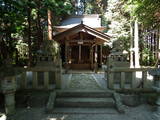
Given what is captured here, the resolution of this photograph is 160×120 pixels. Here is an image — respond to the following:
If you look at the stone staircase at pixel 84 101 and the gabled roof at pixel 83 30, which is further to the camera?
the gabled roof at pixel 83 30

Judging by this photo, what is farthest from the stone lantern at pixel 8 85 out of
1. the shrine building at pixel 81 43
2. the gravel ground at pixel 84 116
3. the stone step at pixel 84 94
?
the shrine building at pixel 81 43

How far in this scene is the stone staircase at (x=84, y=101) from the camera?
178 inches

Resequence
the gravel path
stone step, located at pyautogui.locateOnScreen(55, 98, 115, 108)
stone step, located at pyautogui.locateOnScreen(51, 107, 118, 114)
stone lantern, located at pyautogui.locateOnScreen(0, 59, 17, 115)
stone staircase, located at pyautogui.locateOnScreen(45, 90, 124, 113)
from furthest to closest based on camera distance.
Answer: the gravel path → stone step, located at pyautogui.locateOnScreen(55, 98, 115, 108) → stone staircase, located at pyautogui.locateOnScreen(45, 90, 124, 113) → stone step, located at pyautogui.locateOnScreen(51, 107, 118, 114) → stone lantern, located at pyautogui.locateOnScreen(0, 59, 17, 115)

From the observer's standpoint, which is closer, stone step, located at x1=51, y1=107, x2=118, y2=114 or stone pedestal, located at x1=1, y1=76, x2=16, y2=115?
stone pedestal, located at x1=1, y1=76, x2=16, y2=115

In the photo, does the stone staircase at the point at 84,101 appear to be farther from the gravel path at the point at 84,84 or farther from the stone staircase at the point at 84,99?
the gravel path at the point at 84,84

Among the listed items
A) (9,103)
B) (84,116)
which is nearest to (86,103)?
(84,116)

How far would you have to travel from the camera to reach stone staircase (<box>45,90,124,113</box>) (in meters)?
4.53

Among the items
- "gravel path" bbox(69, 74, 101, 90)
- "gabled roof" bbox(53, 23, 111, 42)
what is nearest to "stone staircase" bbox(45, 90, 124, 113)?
"gravel path" bbox(69, 74, 101, 90)

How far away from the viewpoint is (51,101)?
15.1 feet

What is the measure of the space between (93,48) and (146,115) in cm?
834

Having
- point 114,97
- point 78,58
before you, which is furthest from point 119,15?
point 114,97

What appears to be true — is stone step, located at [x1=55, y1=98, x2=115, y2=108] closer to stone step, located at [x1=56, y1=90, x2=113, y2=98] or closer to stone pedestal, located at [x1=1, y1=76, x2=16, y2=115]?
stone step, located at [x1=56, y1=90, x2=113, y2=98]

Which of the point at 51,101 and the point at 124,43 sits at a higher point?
the point at 124,43

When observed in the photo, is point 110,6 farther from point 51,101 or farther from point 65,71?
point 51,101
